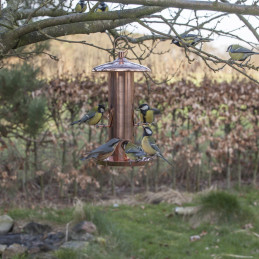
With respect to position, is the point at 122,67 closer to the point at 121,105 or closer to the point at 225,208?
the point at 121,105

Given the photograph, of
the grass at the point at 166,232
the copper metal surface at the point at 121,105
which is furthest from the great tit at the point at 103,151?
the grass at the point at 166,232

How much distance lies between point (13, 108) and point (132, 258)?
3.00 metres

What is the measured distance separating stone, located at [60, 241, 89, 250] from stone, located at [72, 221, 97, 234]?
270 mm

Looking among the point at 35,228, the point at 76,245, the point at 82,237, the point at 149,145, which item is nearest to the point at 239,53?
the point at 149,145

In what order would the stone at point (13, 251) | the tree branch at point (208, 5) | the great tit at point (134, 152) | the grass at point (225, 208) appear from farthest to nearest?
1. the grass at point (225, 208)
2. the stone at point (13, 251)
3. the great tit at point (134, 152)
4. the tree branch at point (208, 5)

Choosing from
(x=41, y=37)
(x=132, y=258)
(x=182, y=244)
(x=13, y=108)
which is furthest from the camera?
(x=13, y=108)

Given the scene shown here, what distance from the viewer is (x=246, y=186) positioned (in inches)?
313

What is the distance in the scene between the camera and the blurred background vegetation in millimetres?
6789

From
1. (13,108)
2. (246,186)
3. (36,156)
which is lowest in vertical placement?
(246,186)

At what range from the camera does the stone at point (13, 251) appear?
4871 mm

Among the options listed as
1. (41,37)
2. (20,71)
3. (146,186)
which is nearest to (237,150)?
(146,186)

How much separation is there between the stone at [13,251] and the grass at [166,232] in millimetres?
434

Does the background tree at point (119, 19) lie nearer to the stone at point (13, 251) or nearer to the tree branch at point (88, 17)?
the tree branch at point (88, 17)

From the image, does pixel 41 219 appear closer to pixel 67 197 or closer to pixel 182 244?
pixel 67 197
